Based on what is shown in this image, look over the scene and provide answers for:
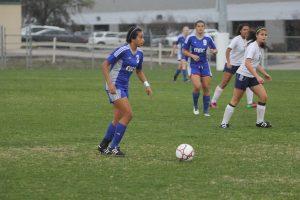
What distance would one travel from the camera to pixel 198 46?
49.0 ft

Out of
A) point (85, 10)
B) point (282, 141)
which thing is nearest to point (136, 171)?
point (282, 141)

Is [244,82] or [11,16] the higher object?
[11,16]

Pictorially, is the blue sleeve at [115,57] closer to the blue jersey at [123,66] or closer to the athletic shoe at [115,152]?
the blue jersey at [123,66]

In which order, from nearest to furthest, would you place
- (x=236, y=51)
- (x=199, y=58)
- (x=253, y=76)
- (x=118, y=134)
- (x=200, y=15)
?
1. (x=118, y=134)
2. (x=253, y=76)
3. (x=199, y=58)
4. (x=236, y=51)
5. (x=200, y=15)

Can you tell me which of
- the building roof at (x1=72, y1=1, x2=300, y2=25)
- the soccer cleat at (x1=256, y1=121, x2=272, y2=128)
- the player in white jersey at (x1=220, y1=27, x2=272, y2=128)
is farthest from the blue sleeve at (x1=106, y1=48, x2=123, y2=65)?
the building roof at (x1=72, y1=1, x2=300, y2=25)

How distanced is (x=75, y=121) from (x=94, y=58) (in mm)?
25533

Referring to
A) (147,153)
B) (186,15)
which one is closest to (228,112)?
(147,153)

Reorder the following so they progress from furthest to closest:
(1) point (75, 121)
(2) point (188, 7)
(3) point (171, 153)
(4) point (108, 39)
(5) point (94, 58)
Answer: (2) point (188, 7) → (4) point (108, 39) → (5) point (94, 58) → (1) point (75, 121) → (3) point (171, 153)

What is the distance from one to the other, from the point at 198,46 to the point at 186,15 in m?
51.7

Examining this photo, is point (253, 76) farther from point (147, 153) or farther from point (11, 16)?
point (11, 16)

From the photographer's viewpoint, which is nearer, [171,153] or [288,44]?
[171,153]

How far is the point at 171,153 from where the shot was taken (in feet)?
33.2

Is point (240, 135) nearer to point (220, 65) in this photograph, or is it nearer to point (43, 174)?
point (43, 174)

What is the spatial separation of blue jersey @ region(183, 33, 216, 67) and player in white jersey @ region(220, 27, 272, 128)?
A: 2.18 meters
